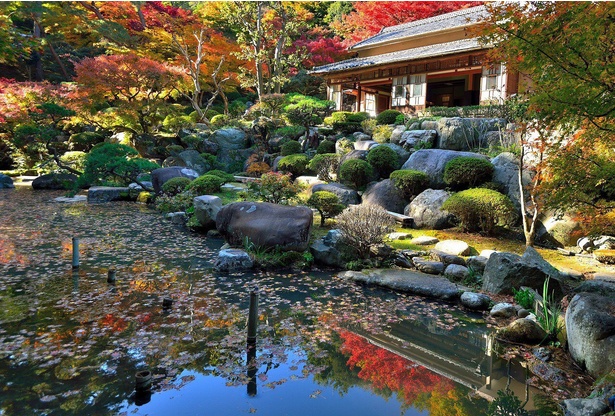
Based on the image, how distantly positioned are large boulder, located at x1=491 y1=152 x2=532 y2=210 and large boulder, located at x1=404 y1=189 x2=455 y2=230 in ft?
4.89

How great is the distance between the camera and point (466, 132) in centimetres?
1394

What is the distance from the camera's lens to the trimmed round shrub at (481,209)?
9.64 meters

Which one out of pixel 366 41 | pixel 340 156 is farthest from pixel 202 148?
pixel 366 41

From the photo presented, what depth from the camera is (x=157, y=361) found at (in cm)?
459

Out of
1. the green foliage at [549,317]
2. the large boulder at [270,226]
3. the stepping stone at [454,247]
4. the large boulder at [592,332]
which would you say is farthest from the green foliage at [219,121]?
the large boulder at [592,332]

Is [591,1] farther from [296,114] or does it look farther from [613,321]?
[296,114]

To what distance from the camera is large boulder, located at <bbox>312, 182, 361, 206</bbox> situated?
41.6 ft

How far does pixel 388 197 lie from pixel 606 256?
5697mm

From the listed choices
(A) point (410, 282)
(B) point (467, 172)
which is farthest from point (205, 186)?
(A) point (410, 282)

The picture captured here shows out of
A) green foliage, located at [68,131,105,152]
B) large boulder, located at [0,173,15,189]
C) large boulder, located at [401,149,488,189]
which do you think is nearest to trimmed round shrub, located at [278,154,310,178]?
large boulder, located at [401,149,488,189]

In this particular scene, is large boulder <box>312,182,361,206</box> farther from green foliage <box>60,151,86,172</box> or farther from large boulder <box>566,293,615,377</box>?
green foliage <box>60,151,86,172</box>

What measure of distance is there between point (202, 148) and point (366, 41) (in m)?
13.5

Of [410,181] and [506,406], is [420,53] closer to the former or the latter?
[410,181]

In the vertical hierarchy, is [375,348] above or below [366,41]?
below
